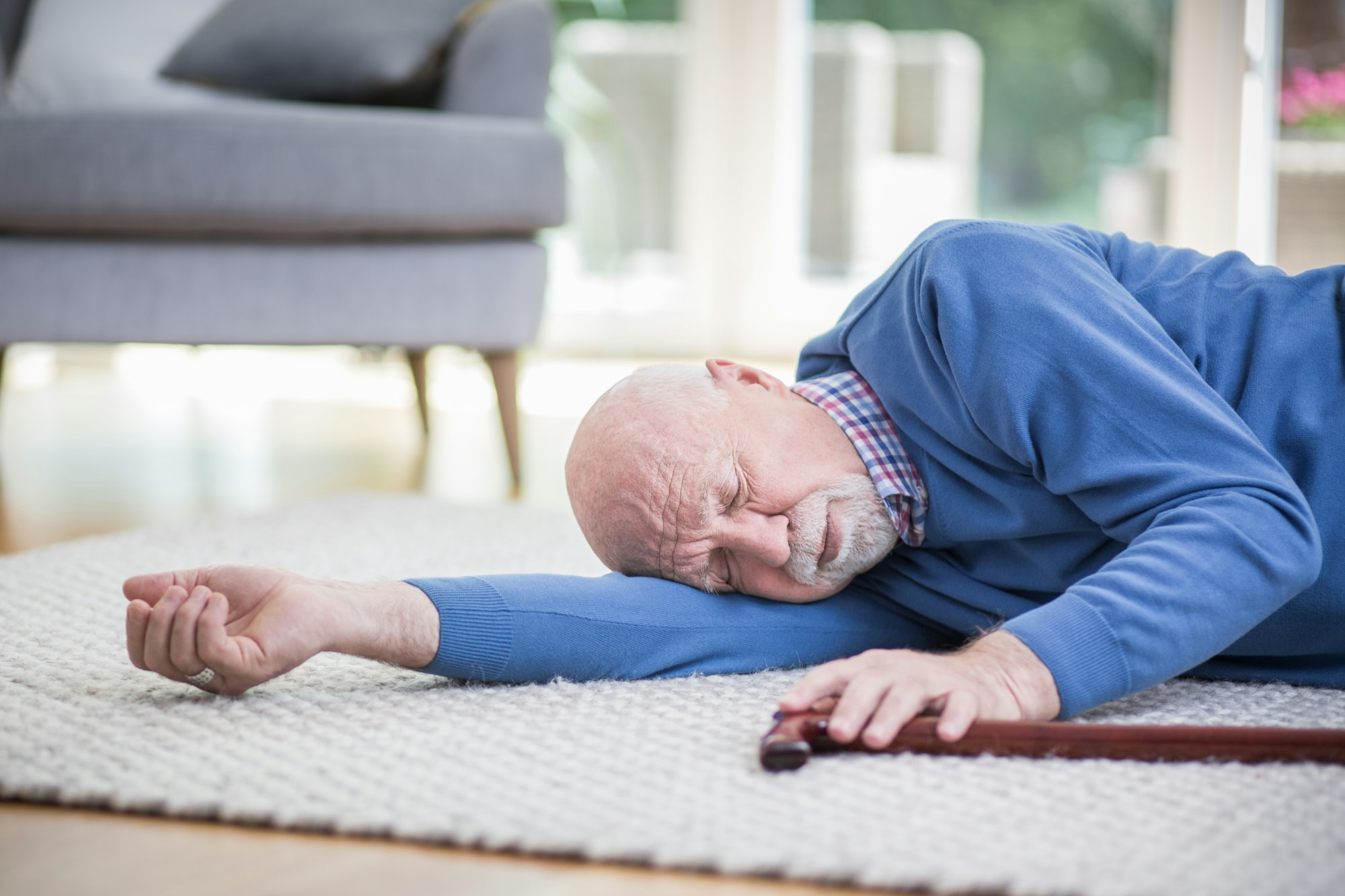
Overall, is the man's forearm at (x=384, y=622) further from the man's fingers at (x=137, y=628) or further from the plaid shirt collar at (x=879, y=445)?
the plaid shirt collar at (x=879, y=445)

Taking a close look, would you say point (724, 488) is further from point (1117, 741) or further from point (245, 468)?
point (245, 468)

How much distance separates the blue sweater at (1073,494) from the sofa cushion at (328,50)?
1.28m

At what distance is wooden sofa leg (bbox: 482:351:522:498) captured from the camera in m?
2.07

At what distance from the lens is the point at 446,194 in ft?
6.32

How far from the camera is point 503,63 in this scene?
2.08 meters

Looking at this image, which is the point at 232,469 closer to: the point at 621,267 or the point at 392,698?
the point at 392,698

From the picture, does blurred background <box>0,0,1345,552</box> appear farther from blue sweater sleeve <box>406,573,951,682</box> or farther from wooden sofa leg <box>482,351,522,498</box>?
blue sweater sleeve <box>406,573,951,682</box>

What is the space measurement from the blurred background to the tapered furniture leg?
0.01 meters

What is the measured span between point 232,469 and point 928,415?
1642mm

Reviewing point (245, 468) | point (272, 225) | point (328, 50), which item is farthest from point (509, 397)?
point (328, 50)

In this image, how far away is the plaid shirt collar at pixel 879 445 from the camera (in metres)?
1.03

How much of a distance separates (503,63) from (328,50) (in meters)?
0.33

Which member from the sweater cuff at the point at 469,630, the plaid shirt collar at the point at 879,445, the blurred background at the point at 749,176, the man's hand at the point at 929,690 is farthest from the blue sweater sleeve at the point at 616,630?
the blurred background at the point at 749,176

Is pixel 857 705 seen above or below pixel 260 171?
below
